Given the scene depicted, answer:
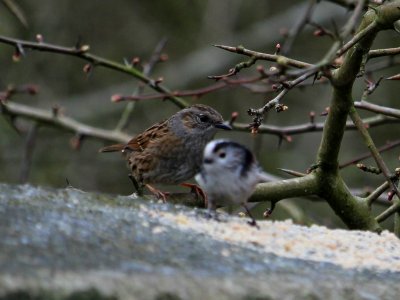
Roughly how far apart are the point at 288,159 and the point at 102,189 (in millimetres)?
2460

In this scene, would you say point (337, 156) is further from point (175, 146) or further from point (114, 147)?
point (114, 147)

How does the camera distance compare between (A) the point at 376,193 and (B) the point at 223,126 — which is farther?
(B) the point at 223,126

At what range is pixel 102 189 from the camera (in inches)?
443

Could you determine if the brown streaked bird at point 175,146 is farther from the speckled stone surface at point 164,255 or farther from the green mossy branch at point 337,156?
the speckled stone surface at point 164,255

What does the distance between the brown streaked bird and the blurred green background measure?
4.35 m

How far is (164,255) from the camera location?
3.15 m

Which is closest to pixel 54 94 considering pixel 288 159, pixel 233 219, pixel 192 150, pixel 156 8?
pixel 156 8

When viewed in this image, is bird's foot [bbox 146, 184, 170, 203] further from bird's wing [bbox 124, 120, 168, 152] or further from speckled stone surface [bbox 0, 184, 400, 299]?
speckled stone surface [bbox 0, 184, 400, 299]

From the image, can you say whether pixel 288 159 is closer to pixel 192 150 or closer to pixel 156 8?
pixel 156 8

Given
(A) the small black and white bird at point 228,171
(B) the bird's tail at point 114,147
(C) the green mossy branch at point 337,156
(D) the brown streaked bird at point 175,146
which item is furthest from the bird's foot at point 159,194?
(A) the small black and white bird at point 228,171

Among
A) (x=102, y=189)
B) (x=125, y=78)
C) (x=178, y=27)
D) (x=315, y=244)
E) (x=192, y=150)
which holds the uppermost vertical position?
(x=178, y=27)

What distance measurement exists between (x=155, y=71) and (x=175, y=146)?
734 cm

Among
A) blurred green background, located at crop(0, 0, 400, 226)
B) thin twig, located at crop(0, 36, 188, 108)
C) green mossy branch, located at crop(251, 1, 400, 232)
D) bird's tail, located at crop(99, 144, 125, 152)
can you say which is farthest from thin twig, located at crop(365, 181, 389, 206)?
blurred green background, located at crop(0, 0, 400, 226)

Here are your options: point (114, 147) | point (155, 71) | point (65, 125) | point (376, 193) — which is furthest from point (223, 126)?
point (155, 71)
